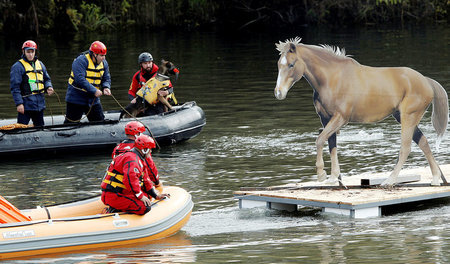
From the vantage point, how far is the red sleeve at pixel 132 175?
10.5 meters

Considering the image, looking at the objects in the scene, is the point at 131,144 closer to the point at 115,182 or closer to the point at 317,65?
the point at 115,182

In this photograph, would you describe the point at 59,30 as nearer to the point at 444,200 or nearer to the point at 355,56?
the point at 355,56

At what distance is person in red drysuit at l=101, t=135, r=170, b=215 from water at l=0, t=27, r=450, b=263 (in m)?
0.49

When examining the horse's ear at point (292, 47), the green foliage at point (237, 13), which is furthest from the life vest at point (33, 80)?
the green foliage at point (237, 13)

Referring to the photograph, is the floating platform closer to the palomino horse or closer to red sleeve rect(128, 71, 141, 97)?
the palomino horse

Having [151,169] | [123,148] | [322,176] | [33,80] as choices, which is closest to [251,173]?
[322,176]

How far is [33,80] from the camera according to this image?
1572cm

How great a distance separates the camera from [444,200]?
41.0ft

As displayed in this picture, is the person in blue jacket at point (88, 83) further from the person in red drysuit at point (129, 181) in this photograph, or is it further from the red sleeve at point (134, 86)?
the person in red drysuit at point (129, 181)

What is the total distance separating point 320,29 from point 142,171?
36019 mm

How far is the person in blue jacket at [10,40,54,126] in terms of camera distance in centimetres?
1555

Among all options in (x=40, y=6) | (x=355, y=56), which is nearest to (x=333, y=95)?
(x=355, y=56)

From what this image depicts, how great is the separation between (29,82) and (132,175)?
5.79 metres

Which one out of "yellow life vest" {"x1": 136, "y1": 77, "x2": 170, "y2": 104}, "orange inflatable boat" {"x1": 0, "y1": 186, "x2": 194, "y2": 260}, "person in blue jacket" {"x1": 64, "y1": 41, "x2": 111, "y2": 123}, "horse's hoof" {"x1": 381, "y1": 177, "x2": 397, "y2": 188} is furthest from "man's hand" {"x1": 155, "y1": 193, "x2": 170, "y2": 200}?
"yellow life vest" {"x1": 136, "y1": 77, "x2": 170, "y2": 104}
